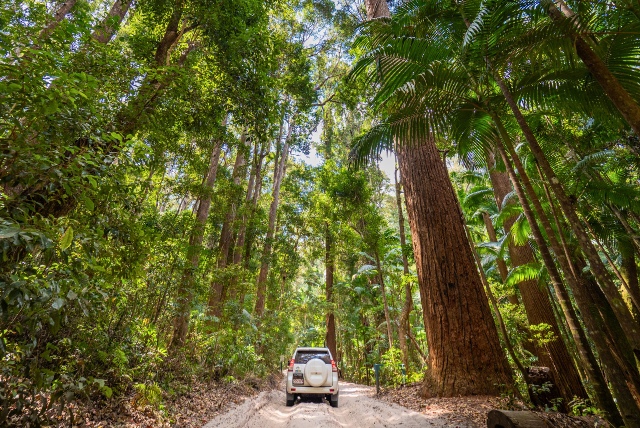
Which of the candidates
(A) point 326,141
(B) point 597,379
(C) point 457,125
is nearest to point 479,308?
(B) point 597,379

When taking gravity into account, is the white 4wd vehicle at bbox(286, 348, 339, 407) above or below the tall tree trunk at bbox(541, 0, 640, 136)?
below

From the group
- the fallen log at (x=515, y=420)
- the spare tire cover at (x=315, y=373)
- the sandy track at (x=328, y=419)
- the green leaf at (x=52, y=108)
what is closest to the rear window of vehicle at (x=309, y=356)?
the spare tire cover at (x=315, y=373)

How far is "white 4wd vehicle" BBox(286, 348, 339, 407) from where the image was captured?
7207 millimetres

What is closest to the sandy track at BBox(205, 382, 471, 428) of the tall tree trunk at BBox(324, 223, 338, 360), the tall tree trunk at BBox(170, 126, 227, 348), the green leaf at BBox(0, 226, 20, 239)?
the tall tree trunk at BBox(170, 126, 227, 348)

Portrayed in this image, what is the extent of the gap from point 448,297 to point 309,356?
13.6 feet

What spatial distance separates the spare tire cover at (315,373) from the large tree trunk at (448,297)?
8.88 ft

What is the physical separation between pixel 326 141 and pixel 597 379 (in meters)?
21.0

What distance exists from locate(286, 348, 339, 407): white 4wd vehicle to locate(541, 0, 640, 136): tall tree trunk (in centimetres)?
708

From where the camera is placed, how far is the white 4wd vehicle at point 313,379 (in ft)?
23.6

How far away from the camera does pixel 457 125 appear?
14.7 feet

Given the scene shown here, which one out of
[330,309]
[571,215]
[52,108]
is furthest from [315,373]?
[330,309]

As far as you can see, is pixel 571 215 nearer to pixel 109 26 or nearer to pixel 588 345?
pixel 588 345

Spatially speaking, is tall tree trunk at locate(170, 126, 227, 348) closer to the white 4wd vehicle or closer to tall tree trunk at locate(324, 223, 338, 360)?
the white 4wd vehicle

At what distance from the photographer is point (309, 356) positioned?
306 inches
